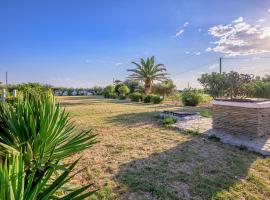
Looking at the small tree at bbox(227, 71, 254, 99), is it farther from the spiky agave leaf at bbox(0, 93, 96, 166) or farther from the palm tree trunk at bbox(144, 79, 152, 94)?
the palm tree trunk at bbox(144, 79, 152, 94)

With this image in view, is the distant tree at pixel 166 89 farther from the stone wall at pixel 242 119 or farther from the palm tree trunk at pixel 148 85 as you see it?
→ the stone wall at pixel 242 119

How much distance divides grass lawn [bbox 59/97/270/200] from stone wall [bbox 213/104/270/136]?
1.24 meters

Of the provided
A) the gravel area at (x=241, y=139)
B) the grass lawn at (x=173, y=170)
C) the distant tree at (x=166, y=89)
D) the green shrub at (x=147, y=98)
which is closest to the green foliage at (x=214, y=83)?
the green shrub at (x=147, y=98)

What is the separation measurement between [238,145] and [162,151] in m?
2.19

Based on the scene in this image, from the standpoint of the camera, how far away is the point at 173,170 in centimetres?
417

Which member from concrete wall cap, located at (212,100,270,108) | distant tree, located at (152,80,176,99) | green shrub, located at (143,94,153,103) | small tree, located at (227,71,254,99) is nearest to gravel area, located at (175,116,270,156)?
concrete wall cap, located at (212,100,270,108)

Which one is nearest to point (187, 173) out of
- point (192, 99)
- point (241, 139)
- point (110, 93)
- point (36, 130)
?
point (36, 130)

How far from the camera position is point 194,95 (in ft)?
54.1

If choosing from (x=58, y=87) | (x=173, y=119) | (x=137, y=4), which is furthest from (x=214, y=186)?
(x=58, y=87)

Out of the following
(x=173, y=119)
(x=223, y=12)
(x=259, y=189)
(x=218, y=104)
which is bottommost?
(x=259, y=189)

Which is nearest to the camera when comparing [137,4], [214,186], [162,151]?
[214,186]

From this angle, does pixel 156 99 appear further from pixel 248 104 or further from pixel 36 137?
pixel 36 137

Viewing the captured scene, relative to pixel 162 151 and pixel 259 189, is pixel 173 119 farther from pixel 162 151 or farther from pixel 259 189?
pixel 259 189

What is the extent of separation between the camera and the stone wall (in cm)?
653
